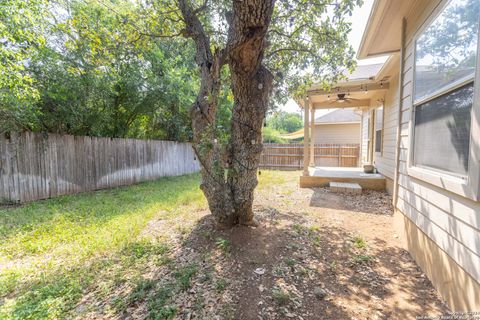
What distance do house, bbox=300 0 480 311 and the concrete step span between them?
2488 millimetres

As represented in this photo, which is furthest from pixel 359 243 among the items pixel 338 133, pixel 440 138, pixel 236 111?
pixel 338 133

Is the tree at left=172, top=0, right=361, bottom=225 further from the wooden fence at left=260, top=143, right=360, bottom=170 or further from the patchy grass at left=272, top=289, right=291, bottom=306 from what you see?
the wooden fence at left=260, top=143, right=360, bottom=170

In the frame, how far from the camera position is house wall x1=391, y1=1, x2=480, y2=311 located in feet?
5.11

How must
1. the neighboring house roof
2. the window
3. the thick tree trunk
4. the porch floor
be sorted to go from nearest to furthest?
the thick tree trunk → the porch floor → the window → the neighboring house roof

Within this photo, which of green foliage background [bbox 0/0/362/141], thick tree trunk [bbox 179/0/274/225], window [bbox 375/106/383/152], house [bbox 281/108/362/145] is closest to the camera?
thick tree trunk [bbox 179/0/274/225]

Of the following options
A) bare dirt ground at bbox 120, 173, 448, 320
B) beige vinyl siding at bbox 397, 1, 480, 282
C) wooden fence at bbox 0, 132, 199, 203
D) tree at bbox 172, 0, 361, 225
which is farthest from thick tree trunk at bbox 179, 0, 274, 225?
wooden fence at bbox 0, 132, 199, 203

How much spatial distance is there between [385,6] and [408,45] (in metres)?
0.65

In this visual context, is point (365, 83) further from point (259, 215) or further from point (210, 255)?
point (210, 255)

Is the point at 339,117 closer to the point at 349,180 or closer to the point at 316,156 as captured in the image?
the point at 316,156

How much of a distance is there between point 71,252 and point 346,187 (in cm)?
618

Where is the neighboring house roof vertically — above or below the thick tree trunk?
above

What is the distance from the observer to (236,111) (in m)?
2.80

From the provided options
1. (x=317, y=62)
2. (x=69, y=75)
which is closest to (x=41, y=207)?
(x=69, y=75)

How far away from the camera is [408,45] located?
3041 mm
